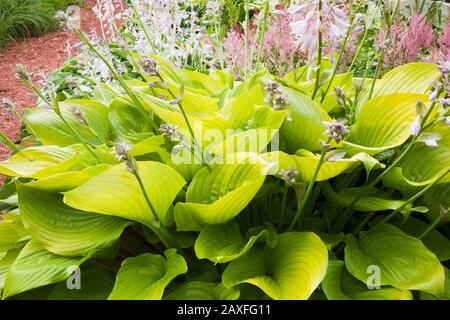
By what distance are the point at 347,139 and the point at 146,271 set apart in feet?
2.89

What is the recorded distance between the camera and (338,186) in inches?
73.7

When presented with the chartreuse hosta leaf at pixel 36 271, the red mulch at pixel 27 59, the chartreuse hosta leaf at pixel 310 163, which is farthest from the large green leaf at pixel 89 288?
the red mulch at pixel 27 59

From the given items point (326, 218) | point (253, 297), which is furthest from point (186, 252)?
point (326, 218)

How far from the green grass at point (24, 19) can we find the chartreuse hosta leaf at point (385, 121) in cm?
727

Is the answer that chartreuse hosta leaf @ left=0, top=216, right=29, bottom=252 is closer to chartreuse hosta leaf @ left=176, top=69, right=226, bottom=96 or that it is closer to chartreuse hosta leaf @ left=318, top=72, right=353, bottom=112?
chartreuse hosta leaf @ left=176, top=69, right=226, bottom=96

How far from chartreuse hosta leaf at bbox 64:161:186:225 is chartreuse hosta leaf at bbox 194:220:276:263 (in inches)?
6.3

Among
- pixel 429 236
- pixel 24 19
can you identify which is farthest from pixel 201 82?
pixel 24 19

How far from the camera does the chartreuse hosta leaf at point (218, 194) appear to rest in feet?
4.96

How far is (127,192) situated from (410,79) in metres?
1.24

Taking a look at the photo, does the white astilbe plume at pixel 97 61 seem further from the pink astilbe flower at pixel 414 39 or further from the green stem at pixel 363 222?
the pink astilbe flower at pixel 414 39

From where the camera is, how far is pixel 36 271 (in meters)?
1.60

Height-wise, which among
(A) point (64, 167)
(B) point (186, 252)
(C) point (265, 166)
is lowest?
(B) point (186, 252)

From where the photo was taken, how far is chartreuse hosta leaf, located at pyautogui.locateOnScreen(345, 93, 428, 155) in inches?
68.4

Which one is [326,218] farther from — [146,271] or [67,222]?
[67,222]
